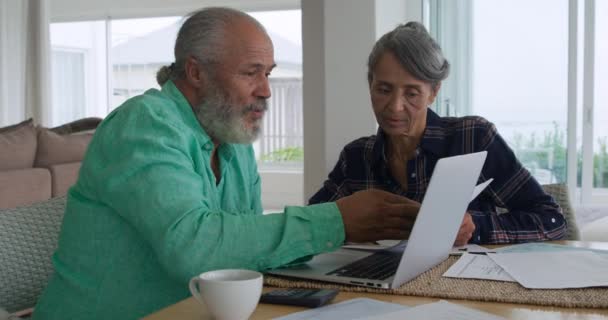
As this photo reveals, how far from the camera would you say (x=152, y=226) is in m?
1.10

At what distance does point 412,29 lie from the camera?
176 centimetres

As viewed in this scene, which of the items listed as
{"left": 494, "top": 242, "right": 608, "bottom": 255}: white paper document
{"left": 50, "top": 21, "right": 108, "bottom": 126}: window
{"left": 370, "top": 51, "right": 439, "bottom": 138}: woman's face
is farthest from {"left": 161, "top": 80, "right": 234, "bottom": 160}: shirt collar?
{"left": 50, "top": 21, "right": 108, "bottom": 126}: window

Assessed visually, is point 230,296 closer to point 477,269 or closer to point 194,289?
point 194,289

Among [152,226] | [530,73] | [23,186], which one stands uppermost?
[530,73]

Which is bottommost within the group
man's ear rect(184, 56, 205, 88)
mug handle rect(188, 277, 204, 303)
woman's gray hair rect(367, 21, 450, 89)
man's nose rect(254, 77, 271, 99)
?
mug handle rect(188, 277, 204, 303)

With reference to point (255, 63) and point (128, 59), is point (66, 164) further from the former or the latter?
point (128, 59)

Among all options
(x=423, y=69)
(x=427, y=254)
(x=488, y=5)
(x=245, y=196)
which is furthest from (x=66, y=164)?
(x=488, y=5)

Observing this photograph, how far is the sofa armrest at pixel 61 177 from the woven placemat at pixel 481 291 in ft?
7.78

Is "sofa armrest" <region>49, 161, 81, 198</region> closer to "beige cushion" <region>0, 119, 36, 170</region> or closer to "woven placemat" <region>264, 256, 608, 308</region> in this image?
"beige cushion" <region>0, 119, 36, 170</region>

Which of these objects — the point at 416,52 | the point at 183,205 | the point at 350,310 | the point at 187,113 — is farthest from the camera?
the point at 416,52

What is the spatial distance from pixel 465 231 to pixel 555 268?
0.95 ft

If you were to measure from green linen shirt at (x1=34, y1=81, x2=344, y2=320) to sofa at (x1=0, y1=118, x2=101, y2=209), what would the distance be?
1774 millimetres

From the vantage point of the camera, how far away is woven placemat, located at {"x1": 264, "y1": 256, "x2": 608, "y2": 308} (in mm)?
979

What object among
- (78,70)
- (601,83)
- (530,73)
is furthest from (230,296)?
(78,70)
